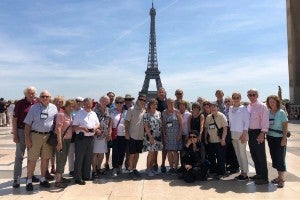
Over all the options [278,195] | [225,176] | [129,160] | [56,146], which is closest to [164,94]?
[129,160]

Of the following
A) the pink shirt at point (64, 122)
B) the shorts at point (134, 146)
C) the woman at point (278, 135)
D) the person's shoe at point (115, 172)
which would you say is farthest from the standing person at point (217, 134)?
the pink shirt at point (64, 122)

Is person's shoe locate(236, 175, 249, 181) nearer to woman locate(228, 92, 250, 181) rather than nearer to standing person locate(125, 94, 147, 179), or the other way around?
woman locate(228, 92, 250, 181)

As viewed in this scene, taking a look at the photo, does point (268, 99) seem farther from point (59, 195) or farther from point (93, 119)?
point (59, 195)

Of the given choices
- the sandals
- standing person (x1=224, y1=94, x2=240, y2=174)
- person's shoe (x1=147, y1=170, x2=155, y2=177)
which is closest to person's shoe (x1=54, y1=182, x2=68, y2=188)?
person's shoe (x1=147, y1=170, x2=155, y2=177)

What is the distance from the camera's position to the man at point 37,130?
6.30m

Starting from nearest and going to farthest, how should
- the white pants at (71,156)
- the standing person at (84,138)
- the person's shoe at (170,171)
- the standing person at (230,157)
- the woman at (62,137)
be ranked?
the woman at (62,137) → the standing person at (84,138) → the white pants at (71,156) → the person's shoe at (170,171) → the standing person at (230,157)

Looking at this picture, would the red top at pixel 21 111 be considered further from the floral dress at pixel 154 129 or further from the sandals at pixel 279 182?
the sandals at pixel 279 182

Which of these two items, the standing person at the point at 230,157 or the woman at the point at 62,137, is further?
the standing person at the point at 230,157

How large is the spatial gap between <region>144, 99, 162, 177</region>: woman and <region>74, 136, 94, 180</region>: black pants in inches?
45.3

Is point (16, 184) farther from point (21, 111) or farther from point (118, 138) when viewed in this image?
point (118, 138)

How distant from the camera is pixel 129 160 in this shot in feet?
25.0

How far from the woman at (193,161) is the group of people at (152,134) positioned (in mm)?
18

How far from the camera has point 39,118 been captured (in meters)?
6.34

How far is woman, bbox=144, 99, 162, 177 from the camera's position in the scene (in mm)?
7504
